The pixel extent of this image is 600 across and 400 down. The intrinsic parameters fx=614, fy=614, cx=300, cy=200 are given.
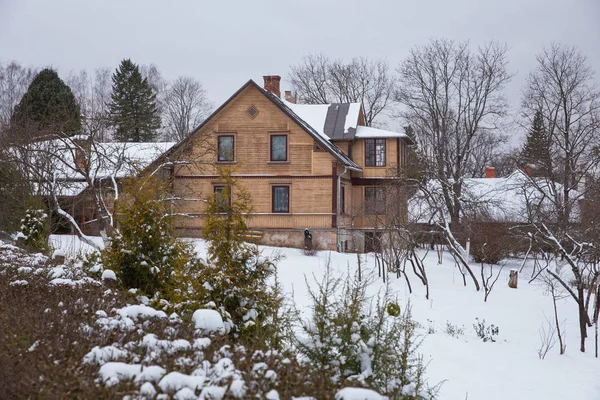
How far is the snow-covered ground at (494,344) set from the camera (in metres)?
10.3

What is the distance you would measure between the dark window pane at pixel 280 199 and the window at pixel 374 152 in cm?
463

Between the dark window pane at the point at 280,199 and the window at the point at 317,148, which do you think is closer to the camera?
the window at the point at 317,148

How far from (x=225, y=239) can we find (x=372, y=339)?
2524mm

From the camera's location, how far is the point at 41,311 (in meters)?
5.84

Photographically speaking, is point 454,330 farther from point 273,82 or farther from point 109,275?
point 273,82

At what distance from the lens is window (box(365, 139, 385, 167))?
29.0 m

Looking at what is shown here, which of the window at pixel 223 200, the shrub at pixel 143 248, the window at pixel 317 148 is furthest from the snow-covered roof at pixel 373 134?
the window at pixel 223 200

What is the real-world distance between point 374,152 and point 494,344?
55.7 ft

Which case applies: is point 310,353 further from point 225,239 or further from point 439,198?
point 439,198

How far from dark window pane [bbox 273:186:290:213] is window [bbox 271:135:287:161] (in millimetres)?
1316

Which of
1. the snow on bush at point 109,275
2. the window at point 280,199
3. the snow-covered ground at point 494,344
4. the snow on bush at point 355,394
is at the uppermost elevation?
the window at point 280,199

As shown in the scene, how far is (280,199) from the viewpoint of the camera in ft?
88.7

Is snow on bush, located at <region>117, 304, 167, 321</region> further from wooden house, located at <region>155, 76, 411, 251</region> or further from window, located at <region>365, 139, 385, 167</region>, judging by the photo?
window, located at <region>365, 139, 385, 167</region>

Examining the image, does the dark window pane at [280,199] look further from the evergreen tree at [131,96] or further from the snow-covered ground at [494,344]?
the evergreen tree at [131,96]
